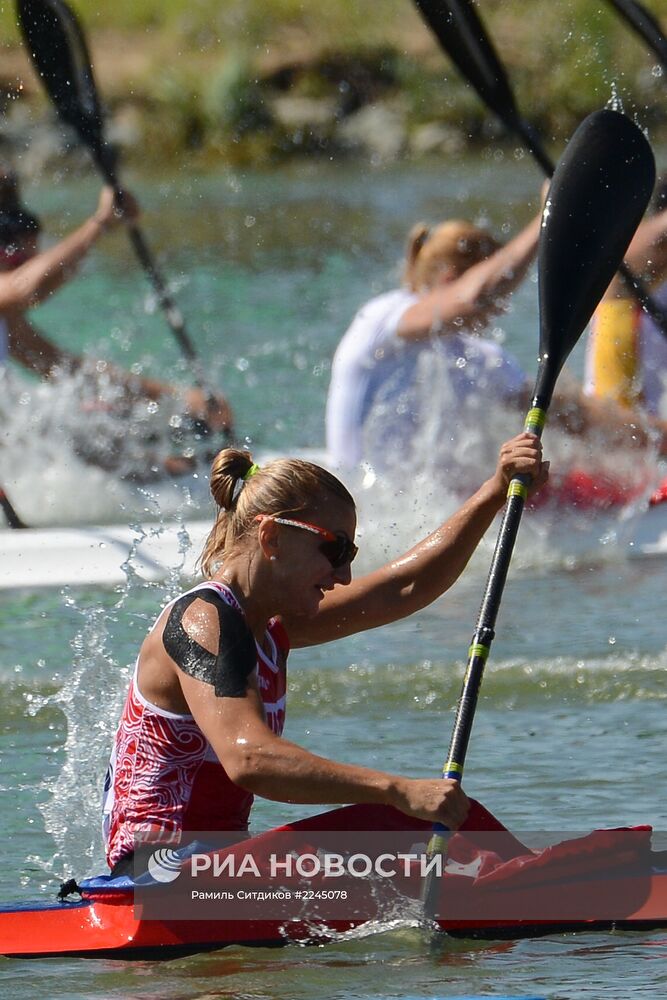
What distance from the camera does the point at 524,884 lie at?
3.47 meters

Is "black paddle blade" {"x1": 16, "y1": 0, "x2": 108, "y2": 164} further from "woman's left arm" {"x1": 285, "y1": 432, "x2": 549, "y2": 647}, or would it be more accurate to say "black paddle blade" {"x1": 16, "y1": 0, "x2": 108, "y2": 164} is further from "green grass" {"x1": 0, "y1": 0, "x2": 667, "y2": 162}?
"green grass" {"x1": 0, "y1": 0, "x2": 667, "y2": 162}

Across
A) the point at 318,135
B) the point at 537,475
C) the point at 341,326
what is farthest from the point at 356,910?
the point at 318,135

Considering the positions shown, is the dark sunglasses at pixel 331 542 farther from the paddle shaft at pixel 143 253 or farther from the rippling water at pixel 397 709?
the paddle shaft at pixel 143 253

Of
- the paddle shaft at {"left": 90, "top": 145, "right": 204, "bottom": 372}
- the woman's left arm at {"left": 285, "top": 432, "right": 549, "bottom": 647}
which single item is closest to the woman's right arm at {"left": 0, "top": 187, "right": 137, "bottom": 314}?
the paddle shaft at {"left": 90, "top": 145, "right": 204, "bottom": 372}

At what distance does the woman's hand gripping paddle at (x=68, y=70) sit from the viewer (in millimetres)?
8188

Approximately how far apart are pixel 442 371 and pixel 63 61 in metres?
2.59

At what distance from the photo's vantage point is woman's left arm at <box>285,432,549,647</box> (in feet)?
12.0

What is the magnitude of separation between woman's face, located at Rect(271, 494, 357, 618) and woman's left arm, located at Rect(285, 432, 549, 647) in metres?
0.32

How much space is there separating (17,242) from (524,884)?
192 inches

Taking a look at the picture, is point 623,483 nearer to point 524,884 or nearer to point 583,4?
point 524,884

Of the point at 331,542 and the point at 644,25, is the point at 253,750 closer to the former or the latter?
the point at 331,542

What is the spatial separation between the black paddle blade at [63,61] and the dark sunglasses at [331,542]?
17.0 feet

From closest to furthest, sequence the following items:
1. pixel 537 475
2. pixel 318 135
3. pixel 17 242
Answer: pixel 537 475, pixel 17 242, pixel 318 135

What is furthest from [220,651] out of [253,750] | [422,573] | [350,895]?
[422,573]
